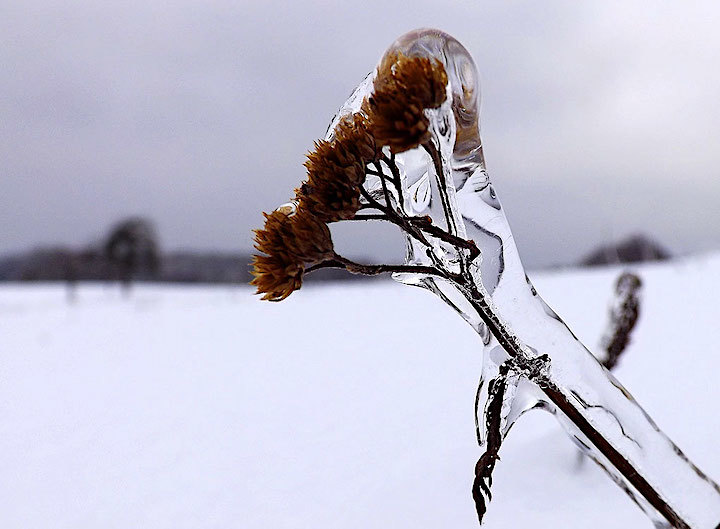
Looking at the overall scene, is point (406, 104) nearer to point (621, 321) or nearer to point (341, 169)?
point (341, 169)

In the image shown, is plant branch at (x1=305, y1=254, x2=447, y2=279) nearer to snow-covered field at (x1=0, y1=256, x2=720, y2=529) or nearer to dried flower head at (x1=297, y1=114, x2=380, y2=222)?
dried flower head at (x1=297, y1=114, x2=380, y2=222)

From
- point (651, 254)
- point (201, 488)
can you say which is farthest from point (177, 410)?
point (651, 254)

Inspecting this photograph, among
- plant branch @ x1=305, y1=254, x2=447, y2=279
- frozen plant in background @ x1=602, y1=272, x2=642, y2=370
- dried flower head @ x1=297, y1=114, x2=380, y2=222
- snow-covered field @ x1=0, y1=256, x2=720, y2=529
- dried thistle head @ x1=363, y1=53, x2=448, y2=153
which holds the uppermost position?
dried thistle head @ x1=363, y1=53, x2=448, y2=153

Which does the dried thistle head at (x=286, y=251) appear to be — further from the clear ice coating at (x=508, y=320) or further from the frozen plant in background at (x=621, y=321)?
the frozen plant in background at (x=621, y=321)

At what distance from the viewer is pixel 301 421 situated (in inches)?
36.6

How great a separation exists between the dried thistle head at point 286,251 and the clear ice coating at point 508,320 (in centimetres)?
4

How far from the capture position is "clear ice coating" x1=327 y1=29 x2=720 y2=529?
11.8 inches

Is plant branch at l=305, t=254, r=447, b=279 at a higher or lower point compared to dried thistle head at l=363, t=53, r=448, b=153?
lower

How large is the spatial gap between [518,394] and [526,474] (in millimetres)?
415

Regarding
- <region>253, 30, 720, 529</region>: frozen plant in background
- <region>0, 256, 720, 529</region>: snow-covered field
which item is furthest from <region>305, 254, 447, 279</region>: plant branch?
<region>0, 256, 720, 529</region>: snow-covered field

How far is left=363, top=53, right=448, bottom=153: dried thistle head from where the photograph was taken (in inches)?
10.0

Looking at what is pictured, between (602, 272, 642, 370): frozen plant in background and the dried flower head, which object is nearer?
the dried flower head

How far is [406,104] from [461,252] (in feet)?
0.26

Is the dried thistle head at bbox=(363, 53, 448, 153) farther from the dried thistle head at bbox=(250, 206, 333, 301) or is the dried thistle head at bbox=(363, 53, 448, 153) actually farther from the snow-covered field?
the snow-covered field
